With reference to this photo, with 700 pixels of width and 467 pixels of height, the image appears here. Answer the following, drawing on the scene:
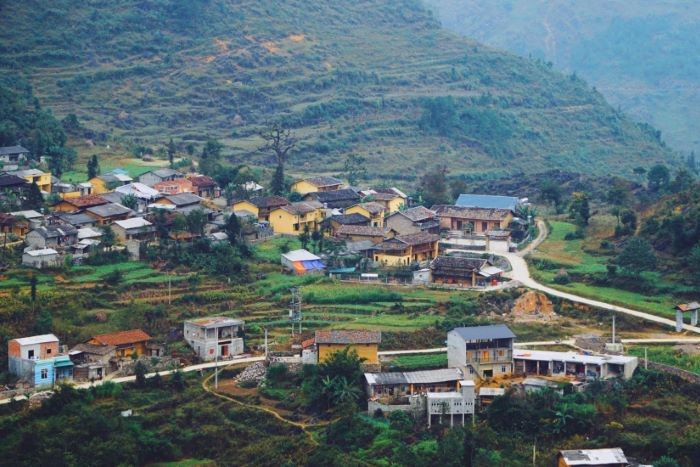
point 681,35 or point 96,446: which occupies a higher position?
point 681,35

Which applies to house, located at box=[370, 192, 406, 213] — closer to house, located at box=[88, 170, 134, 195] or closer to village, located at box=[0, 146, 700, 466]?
village, located at box=[0, 146, 700, 466]

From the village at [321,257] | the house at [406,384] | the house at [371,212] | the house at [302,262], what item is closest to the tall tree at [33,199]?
the village at [321,257]

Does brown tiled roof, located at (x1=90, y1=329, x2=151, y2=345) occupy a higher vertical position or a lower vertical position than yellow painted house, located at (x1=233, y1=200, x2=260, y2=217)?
lower

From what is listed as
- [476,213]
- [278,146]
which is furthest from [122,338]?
[278,146]

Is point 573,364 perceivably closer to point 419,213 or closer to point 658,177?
point 419,213

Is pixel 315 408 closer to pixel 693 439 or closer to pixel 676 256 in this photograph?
pixel 693 439

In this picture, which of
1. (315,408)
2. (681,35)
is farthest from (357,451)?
(681,35)

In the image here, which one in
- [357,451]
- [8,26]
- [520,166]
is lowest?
[357,451]

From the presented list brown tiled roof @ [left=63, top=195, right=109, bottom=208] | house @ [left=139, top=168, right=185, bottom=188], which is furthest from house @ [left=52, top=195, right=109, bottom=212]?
house @ [left=139, top=168, right=185, bottom=188]
